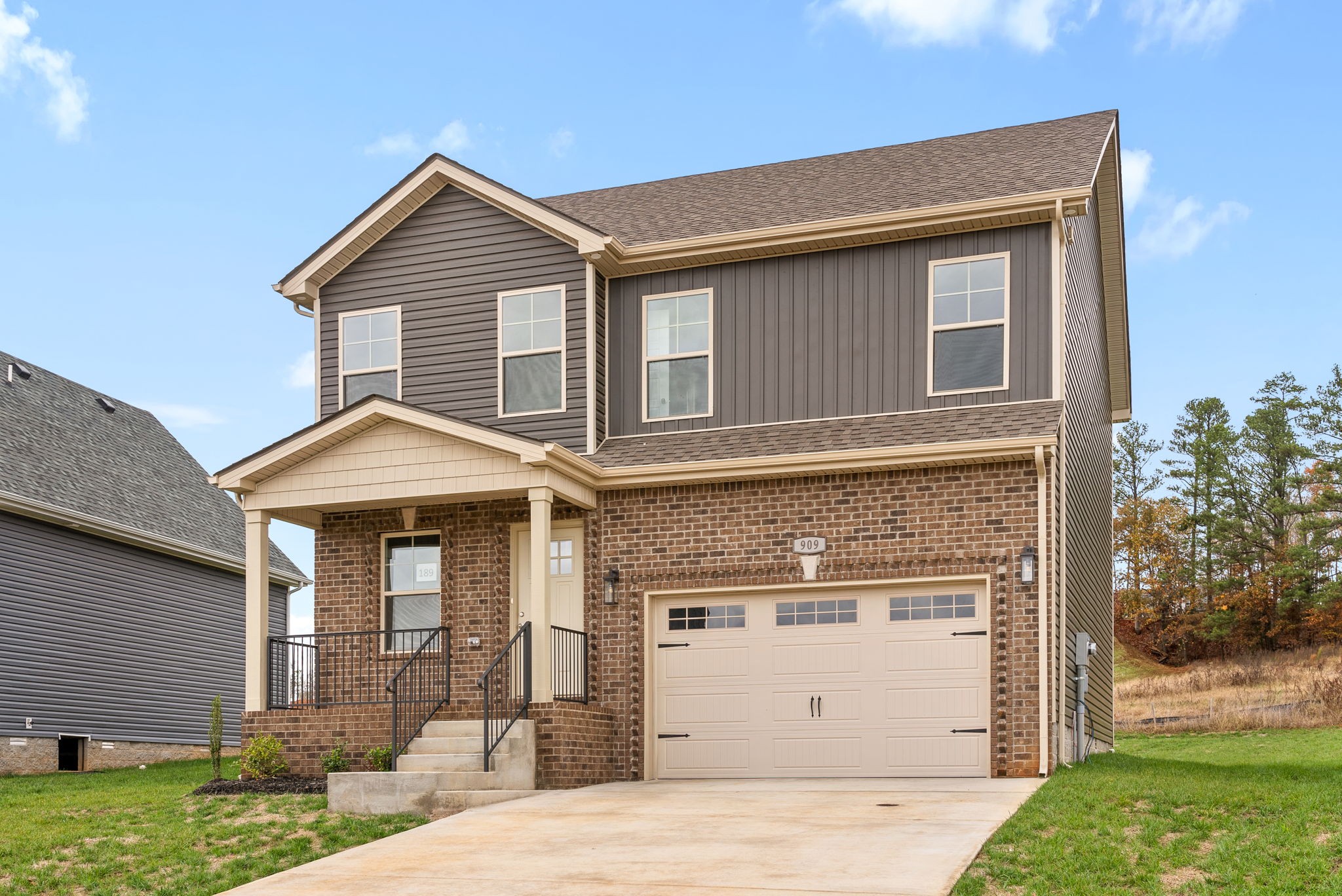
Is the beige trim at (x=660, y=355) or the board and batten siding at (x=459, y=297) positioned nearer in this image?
the beige trim at (x=660, y=355)

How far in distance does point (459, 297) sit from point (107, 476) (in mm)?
10550

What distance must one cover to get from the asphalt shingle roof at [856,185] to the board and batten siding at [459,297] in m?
1.09

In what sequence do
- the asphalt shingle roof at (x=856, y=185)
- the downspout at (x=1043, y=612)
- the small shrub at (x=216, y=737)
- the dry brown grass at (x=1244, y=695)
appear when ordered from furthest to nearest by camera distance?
the dry brown grass at (x=1244, y=695)
the asphalt shingle roof at (x=856, y=185)
the small shrub at (x=216, y=737)
the downspout at (x=1043, y=612)

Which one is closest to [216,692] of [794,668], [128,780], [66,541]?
[66,541]

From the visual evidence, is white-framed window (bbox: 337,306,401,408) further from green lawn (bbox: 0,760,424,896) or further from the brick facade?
green lawn (bbox: 0,760,424,896)

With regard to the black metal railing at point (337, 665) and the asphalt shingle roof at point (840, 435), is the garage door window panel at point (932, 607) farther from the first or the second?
the black metal railing at point (337, 665)

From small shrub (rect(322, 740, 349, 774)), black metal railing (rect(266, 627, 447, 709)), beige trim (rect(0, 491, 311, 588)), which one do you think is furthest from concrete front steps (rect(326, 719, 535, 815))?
beige trim (rect(0, 491, 311, 588))

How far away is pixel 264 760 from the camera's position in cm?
1481

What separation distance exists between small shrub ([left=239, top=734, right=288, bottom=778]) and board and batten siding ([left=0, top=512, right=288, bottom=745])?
8.01m

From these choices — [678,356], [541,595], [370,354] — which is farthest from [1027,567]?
[370,354]

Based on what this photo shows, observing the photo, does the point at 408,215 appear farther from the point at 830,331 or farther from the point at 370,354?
the point at 830,331

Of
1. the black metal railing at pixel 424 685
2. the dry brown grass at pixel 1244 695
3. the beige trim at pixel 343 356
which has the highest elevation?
the beige trim at pixel 343 356

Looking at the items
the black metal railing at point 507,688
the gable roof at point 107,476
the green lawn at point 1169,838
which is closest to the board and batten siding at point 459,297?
the black metal railing at point 507,688

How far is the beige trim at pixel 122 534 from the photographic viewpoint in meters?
21.0
